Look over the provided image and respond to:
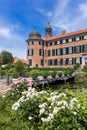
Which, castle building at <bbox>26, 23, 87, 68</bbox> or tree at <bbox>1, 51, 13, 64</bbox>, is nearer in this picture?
castle building at <bbox>26, 23, 87, 68</bbox>

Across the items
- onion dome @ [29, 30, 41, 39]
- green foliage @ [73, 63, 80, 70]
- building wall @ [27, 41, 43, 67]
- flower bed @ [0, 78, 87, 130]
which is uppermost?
onion dome @ [29, 30, 41, 39]

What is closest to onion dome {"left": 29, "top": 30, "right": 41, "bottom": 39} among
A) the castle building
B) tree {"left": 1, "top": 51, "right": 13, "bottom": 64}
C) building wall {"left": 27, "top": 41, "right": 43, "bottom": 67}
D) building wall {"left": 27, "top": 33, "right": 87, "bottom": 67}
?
the castle building

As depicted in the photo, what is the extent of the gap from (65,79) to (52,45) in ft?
62.7

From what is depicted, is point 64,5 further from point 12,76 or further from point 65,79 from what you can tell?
point 65,79

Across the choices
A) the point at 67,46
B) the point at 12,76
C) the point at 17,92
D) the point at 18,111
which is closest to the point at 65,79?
the point at 12,76

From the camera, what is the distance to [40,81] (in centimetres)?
2248

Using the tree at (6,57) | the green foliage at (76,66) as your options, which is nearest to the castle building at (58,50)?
the green foliage at (76,66)

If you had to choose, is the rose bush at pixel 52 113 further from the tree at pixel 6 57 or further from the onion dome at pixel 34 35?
the tree at pixel 6 57

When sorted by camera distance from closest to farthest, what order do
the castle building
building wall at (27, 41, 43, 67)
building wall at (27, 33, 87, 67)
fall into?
the castle building < building wall at (27, 33, 87, 67) < building wall at (27, 41, 43, 67)

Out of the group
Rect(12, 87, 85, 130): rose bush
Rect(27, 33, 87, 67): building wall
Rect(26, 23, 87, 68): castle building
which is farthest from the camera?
Rect(27, 33, 87, 67): building wall

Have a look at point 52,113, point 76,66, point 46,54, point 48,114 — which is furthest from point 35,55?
point 52,113

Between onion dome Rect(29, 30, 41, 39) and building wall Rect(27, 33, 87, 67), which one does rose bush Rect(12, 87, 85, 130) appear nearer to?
building wall Rect(27, 33, 87, 67)

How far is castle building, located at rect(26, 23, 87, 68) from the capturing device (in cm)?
3999

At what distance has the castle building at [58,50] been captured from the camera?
39991 millimetres
